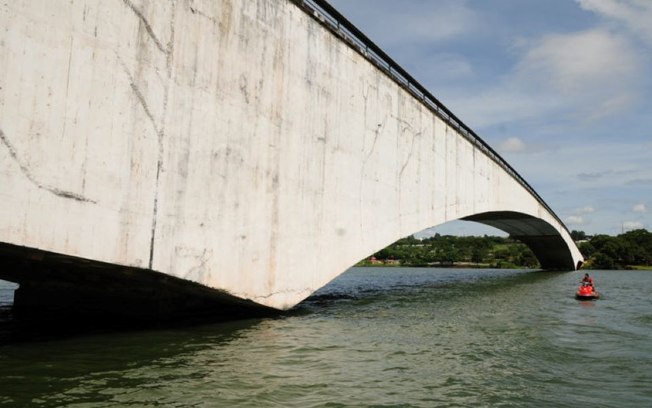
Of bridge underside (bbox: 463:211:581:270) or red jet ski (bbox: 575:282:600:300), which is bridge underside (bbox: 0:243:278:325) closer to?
red jet ski (bbox: 575:282:600:300)

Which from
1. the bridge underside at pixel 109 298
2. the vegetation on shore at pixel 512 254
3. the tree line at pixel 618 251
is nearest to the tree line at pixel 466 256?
the vegetation on shore at pixel 512 254

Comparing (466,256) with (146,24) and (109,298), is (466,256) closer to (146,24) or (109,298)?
(109,298)

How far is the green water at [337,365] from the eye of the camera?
22.9 ft

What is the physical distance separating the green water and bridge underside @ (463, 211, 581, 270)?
27.2m

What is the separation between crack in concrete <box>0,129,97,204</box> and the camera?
7480mm

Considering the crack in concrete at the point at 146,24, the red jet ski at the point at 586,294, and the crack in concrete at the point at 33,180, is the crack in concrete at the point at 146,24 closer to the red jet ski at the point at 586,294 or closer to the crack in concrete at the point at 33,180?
the crack in concrete at the point at 33,180

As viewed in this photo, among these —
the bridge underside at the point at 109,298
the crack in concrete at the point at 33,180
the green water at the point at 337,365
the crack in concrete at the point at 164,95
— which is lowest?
the green water at the point at 337,365

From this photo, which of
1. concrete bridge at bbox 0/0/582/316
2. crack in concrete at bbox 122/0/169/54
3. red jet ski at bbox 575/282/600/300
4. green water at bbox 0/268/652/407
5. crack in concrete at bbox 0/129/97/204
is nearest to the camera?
green water at bbox 0/268/652/407

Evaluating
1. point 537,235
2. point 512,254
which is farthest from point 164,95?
point 512,254

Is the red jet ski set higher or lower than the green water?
higher

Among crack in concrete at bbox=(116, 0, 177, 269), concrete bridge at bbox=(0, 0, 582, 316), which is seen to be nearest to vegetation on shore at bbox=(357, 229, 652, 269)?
concrete bridge at bbox=(0, 0, 582, 316)

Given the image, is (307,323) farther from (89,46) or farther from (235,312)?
(89,46)

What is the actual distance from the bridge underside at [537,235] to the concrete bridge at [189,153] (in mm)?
24622

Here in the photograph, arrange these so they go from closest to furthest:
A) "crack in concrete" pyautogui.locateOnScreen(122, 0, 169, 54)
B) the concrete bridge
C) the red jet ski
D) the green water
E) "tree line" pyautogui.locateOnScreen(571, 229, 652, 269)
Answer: the green water < the concrete bridge < "crack in concrete" pyautogui.locateOnScreen(122, 0, 169, 54) < the red jet ski < "tree line" pyautogui.locateOnScreen(571, 229, 652, 269)
